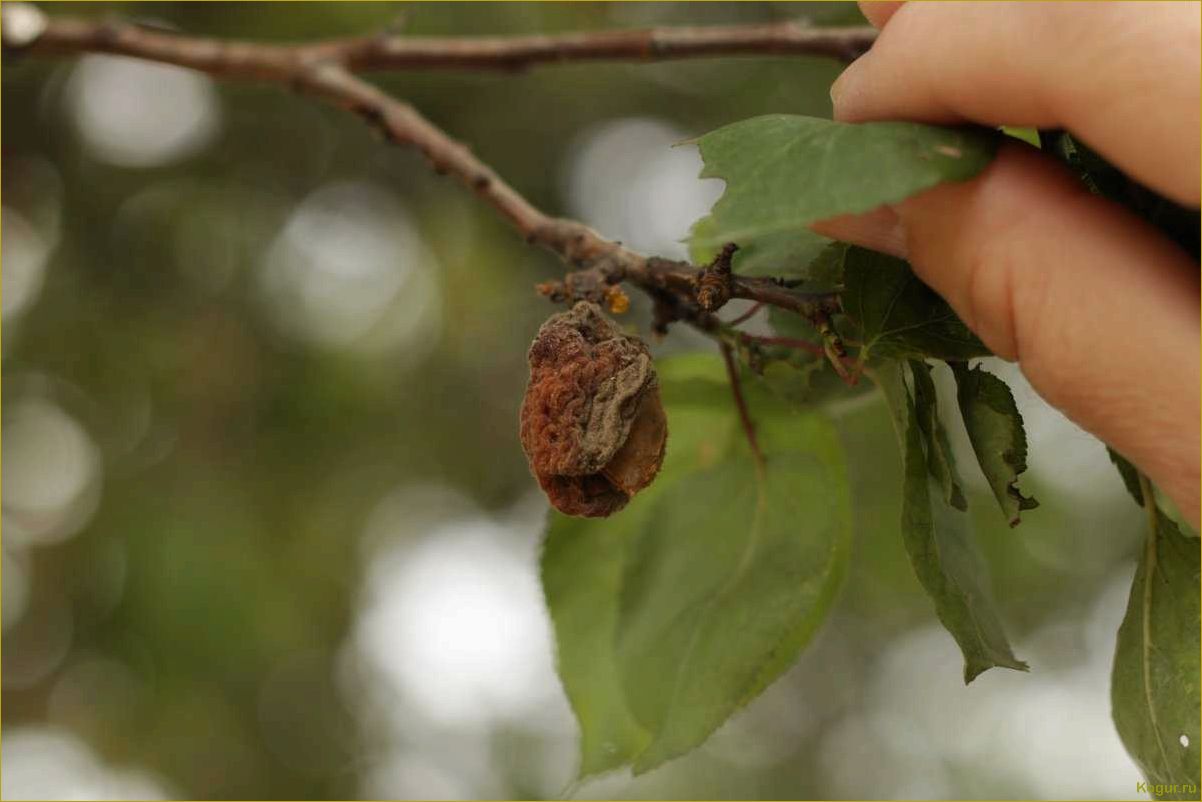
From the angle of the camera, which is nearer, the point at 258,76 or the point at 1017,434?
the point at 1017,434

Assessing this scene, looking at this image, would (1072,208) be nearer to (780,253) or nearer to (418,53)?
(780,253)

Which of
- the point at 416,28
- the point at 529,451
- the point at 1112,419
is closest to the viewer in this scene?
the point at 1112,419

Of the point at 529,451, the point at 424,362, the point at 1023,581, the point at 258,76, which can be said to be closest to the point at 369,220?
the point at 424,362

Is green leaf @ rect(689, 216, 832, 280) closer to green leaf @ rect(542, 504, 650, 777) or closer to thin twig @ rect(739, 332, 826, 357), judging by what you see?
thin twig @ rect(739, 332, 826, 357)

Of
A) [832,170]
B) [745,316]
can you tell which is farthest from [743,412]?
[832,170]

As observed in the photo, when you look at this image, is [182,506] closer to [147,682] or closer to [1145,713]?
[147,682]

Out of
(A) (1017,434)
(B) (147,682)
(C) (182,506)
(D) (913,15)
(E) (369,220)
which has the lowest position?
(B) (147,682)
